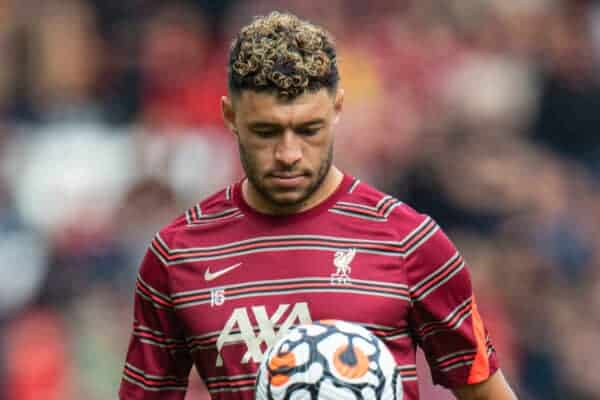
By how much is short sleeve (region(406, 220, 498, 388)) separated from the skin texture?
36 centimetres

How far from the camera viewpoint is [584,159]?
901cm

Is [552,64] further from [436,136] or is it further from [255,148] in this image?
[255,148]

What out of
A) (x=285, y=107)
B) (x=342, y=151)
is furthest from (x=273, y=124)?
(x=342, y=151)

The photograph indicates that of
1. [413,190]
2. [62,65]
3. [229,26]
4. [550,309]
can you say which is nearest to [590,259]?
[550,309]

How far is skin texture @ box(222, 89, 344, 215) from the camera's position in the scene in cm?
393

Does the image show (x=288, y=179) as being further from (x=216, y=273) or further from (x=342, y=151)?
(x=342, y=151)

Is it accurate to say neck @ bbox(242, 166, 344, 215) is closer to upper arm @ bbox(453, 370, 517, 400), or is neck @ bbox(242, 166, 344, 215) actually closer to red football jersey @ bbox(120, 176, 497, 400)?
red football jersey @ bbox(120, 176, 497, 400)

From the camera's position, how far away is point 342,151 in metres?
8.88

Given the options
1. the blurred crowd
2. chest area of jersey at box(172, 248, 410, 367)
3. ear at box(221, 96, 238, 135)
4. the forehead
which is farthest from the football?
the blurred crowd

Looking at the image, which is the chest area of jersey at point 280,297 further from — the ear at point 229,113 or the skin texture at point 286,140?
the ear at point 229,113

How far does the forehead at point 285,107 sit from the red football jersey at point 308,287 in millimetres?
298

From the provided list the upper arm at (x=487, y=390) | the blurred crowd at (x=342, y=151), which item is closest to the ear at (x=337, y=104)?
the upper arm at (x=487, y=390)

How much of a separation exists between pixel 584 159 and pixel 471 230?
872mm

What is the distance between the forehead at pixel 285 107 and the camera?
12.9ft
